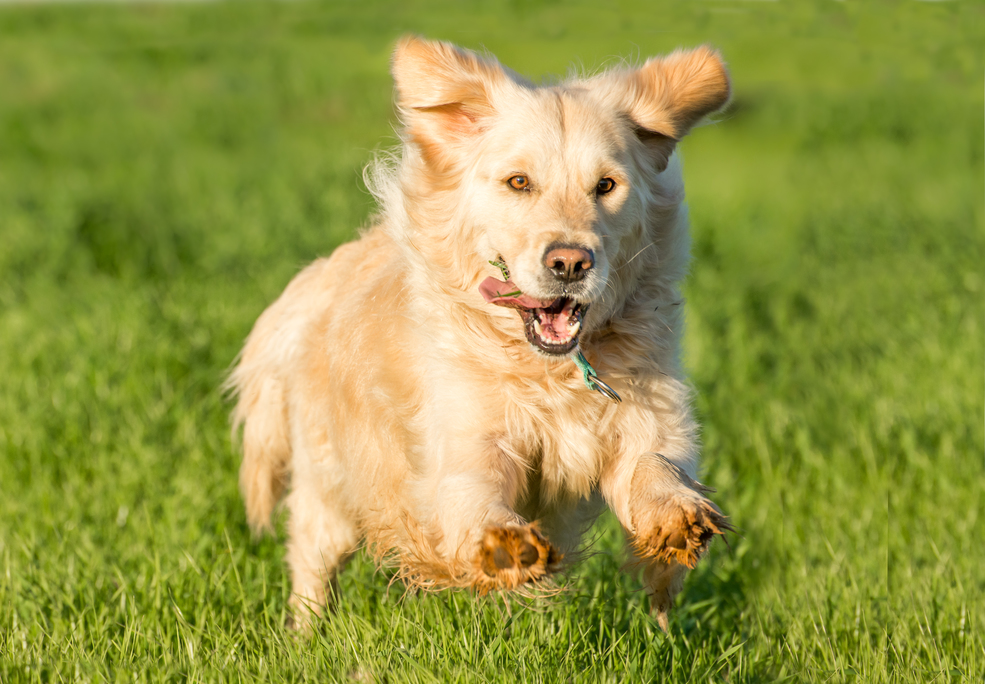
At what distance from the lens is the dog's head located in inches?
128

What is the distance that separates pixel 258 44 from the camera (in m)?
20.2

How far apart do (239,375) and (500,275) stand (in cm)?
199

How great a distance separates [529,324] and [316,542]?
174 centimetres

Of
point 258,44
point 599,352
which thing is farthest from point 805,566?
point 258,44

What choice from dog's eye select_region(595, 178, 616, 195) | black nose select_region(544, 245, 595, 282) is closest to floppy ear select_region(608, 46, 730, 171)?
dog's eye select_region(595, 178, 616, 195)

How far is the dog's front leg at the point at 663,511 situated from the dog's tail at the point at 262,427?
6.24 feet

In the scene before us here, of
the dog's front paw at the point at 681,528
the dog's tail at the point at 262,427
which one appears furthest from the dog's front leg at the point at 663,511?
the dog's tail at the point at 262,427

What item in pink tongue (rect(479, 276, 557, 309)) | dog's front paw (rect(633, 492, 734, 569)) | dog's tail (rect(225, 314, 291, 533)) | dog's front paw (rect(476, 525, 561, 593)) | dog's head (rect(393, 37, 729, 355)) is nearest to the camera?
dog's front paw (rect(476, 525, 561, 593))

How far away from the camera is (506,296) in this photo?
3410mm

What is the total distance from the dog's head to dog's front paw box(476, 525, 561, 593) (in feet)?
2.13

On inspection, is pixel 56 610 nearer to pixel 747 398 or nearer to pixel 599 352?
pixel 599 352

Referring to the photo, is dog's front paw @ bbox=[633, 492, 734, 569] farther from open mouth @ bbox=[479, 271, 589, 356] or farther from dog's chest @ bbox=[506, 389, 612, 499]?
open mouth @ bbox=[479, 271, 589, 356]

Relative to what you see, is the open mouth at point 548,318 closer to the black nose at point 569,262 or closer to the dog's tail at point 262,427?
the black nose at point 569,262

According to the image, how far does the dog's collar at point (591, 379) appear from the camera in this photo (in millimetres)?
3367
